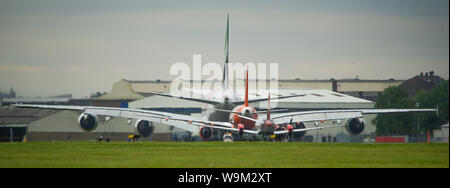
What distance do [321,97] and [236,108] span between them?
66.9 meters

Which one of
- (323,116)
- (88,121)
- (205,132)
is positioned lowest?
(205,132)

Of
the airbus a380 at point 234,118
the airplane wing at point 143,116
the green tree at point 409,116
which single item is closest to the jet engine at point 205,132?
the airbus a380 at point 234,118

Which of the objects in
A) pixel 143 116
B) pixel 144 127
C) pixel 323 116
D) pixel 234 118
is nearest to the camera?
pixel 143 116

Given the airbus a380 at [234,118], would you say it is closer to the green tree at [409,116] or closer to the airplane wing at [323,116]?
the airplane wing at [323,116]

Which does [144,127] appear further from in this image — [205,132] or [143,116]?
[205,132]

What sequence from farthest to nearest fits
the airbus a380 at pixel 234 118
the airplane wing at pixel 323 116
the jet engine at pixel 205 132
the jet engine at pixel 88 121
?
1. the jet engine at pixel 88 121
2. the jet engine at pixel 205 132
3. the airplane wing at pixel 323 116
4. the airbus a380 at pixel 234 118

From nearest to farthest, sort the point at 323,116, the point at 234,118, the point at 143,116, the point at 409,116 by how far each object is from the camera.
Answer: the point at 143,116, the point at 234,118, the point at 323,116, the point at 409,116

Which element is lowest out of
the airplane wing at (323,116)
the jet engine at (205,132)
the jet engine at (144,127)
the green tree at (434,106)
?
the jet engine at (205,132)

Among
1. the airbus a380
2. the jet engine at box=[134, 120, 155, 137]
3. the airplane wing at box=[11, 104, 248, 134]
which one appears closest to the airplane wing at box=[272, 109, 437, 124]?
the airbus a380

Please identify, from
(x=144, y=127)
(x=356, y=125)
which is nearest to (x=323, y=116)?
(x=356, y=125)

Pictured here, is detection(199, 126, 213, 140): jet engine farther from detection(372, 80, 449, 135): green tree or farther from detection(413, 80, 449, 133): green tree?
detection(413, 80, 449, 133): green tree
